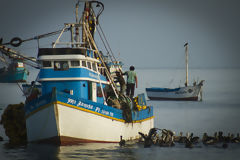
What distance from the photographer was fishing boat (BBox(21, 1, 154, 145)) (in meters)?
25.2

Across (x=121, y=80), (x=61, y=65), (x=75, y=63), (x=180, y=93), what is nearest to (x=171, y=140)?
(x=121, y=80)

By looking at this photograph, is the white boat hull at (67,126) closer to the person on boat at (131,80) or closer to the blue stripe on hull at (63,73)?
the blue stripe on hull at (63,73)

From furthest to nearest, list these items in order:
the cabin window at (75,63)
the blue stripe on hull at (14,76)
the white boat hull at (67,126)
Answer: the blue stripe on hull at (14,76) < the cabin window at (75,63) < the white boat hull at (67,126)

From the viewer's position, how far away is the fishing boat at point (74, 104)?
25156mm

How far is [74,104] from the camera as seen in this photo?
82.5ft

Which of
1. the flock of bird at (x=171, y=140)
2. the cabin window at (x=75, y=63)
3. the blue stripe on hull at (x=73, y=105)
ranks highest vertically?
the cabin window at (x=75, y=63)

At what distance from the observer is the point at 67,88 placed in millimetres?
27156

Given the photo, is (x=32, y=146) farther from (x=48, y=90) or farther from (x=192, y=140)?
(x=192, y=140)

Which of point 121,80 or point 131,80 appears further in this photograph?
point 131,80

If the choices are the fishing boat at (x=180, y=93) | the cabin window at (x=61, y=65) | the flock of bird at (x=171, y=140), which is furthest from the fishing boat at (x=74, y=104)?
the fishing boat at (x=180, y=93)

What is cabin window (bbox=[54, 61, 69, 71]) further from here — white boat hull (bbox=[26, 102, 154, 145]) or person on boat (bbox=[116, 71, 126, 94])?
person on boat (bbox=[116, 71, 126, 94])

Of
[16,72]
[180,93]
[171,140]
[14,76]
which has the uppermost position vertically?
[16,72]

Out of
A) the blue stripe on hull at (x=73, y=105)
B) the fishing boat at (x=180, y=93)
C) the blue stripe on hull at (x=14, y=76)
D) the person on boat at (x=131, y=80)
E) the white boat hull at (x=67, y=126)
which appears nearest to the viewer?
the blue stripe on hull at (x=73, y=105)

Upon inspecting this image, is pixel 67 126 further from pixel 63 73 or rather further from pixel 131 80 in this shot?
pixel 131 80
